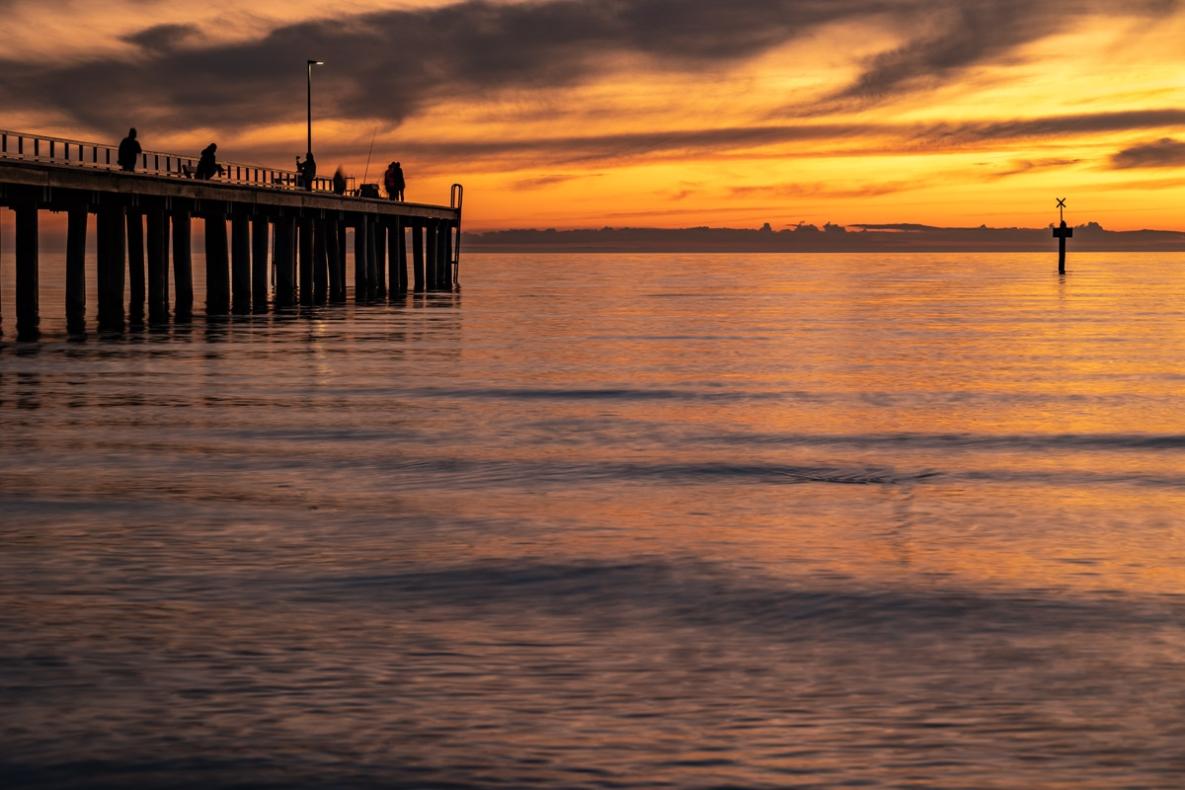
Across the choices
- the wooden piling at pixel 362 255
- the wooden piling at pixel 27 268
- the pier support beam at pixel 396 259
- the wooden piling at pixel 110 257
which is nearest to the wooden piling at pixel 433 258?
the pier support beam at pixel 396 259

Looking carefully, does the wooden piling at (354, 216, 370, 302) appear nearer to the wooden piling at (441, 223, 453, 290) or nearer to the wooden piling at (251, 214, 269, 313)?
the wooden piling at (251, 214, 269, 313)

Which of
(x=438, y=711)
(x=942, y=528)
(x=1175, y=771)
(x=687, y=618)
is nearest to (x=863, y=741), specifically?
(x=1175, y=771)

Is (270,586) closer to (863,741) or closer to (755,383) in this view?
(863,741)

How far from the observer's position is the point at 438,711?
7762 millimetres

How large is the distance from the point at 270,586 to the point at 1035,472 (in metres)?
8.99

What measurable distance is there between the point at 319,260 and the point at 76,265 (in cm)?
1973

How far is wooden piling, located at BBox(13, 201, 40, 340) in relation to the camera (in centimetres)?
4166

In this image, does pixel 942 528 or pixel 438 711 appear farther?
pixel 942 528

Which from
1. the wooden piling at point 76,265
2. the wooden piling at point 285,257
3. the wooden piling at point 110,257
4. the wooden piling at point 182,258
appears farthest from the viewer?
the wooden piling at point 285,257

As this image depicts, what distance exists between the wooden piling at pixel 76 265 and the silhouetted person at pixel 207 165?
7809 mm

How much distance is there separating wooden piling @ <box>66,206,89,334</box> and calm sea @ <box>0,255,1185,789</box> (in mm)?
20268

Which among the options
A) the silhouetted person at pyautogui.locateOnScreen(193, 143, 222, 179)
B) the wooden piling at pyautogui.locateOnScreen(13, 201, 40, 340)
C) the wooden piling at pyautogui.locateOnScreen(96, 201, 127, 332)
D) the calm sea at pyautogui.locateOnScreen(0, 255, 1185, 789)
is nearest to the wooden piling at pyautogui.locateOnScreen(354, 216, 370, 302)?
the silhouetted person at pyautogui.locateOnScreen(193, 143, 222, 179)

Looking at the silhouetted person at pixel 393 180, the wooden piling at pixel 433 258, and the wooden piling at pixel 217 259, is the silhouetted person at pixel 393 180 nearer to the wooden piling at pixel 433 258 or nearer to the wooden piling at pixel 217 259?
the wooden piling at pixel 433 258

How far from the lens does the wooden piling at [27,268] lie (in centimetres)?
4166
